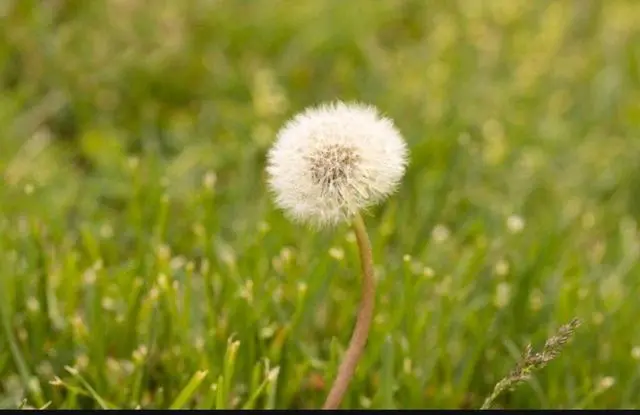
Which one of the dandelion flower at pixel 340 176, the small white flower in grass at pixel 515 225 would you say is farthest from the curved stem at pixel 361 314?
the small white flower in grass at pixel 515 225

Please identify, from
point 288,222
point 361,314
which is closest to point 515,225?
point 288,222

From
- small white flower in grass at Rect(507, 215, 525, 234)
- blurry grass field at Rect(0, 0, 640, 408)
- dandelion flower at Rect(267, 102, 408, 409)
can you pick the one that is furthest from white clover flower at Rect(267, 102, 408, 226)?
small white flower in grass at Rect(507, 215, 525, 234)

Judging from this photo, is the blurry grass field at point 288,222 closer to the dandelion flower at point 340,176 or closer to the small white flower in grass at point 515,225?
the small white flower in grass at point 515,225

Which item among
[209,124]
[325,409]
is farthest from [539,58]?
[325,409]

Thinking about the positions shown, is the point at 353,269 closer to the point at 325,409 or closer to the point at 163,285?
the point at 163,285

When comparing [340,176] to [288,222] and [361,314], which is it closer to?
[361,314]

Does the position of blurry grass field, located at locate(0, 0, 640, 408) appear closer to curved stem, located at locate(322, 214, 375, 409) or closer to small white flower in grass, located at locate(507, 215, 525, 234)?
small white flower in grass, located at locate(507, 215, 525, 234)

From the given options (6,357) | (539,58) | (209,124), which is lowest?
(6,357)
